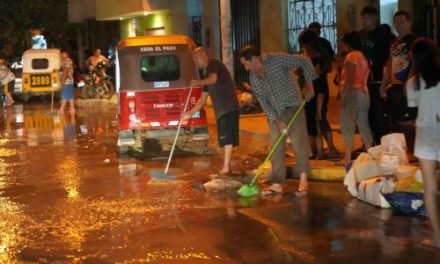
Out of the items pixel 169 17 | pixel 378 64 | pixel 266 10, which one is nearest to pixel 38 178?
pixel 378 64

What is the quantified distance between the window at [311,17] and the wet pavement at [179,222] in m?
5.94

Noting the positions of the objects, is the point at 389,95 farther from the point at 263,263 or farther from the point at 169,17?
the point at 169,17

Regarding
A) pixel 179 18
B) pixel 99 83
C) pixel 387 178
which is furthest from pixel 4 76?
pixel 387 178

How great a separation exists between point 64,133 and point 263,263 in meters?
11.9

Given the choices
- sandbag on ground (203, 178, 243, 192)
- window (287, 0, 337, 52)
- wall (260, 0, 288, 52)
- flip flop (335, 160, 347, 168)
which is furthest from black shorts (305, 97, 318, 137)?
wall (260, 0, 288, 52)

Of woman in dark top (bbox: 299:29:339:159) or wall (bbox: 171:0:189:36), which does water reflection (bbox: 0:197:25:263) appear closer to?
woman in dark top (bbox: 299:29:339:159)

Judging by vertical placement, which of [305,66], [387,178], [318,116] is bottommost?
[387,178]

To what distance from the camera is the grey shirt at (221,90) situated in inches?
407

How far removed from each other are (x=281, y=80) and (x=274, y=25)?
422 inches

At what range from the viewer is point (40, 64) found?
2797cm

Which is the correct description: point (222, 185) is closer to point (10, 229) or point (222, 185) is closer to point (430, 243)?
point (10, 229)

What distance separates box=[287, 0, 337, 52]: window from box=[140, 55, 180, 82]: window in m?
5.08

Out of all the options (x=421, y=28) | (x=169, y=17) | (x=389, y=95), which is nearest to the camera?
(x=389, y=95)

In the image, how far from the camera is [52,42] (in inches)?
1512
